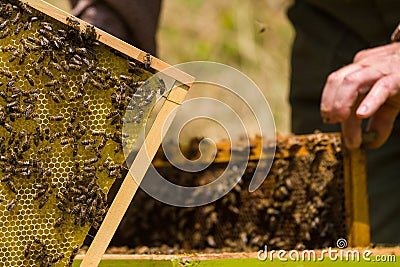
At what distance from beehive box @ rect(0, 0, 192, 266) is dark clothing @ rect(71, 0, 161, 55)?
965 millimetres

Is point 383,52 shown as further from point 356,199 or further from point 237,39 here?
point 237,39

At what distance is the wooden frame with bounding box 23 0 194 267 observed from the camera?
277 centimetres

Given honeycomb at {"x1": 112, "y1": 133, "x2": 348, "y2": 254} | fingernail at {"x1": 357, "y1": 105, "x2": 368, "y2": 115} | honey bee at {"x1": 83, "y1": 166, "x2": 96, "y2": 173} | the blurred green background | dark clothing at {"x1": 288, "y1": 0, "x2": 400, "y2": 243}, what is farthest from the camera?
the blurred green background

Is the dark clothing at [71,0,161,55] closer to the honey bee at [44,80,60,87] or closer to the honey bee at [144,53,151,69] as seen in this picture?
the honey bee at [44,80,60,87]

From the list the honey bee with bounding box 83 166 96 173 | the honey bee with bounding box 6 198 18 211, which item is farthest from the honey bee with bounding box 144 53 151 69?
the honey bee with bounding box 6 198 18 211

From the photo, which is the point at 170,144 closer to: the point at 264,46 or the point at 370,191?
the point at 370,191

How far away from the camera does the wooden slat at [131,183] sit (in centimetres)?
274

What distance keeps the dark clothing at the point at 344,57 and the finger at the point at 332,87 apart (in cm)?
135

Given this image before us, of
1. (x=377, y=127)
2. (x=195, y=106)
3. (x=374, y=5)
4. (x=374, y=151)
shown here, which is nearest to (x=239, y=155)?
(x=377, y=127)

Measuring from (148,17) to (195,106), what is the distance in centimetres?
494

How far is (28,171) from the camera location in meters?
2.83

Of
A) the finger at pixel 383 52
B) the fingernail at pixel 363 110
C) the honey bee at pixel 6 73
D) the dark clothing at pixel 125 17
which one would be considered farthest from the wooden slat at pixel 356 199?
the honey bee at pixel 6 73

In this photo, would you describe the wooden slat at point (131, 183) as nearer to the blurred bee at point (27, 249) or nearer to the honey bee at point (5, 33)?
the blurred bee at point (27, 249)

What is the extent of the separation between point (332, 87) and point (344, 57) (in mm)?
1557
